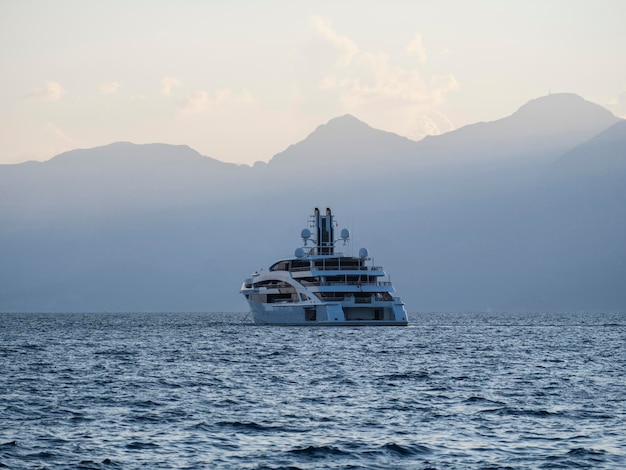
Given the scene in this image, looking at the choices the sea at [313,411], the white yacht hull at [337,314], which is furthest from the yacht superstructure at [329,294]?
the sea at [313,411]

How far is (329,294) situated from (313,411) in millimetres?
89432

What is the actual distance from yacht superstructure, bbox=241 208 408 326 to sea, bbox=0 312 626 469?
155 feet

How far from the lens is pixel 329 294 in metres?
138

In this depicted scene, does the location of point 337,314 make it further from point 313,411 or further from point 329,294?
point 313,411

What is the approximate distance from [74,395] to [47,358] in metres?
32.2

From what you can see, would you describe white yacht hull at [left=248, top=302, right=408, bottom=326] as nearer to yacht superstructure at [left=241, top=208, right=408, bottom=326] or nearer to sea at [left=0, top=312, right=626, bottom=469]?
yacht superstructure at [left=241, top=208, right=408, bottom=326]

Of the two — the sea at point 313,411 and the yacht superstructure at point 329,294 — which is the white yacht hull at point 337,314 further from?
the sea at point 313,411

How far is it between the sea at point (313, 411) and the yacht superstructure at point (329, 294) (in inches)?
1862

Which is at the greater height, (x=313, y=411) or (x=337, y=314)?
(x=337, y=314)

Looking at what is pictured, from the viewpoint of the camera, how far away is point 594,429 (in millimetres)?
42906

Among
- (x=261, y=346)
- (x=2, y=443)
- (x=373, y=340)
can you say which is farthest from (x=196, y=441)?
(x=373, y=340)

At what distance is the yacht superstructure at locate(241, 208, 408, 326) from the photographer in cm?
13662

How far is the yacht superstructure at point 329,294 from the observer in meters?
137

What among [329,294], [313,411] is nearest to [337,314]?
[329,294]
